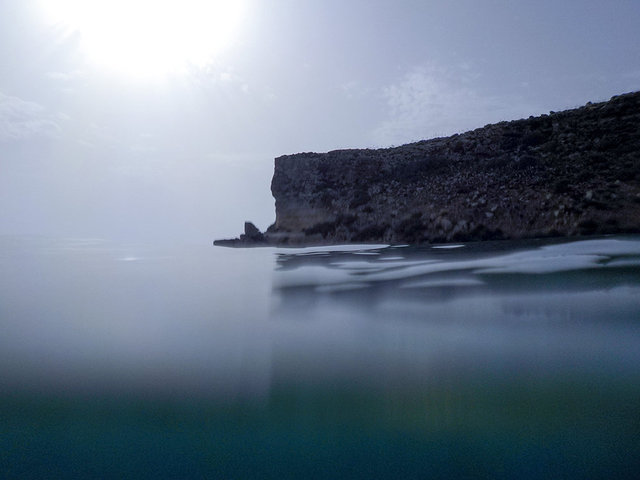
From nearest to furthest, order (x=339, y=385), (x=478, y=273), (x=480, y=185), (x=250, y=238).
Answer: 1. (x=339, y=385)
2. (x=478, y=273)
3. (x=480, y=185)
4. (x=250, y=238)

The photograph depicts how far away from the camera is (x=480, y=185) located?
5.84 metres

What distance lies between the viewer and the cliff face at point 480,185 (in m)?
4.81

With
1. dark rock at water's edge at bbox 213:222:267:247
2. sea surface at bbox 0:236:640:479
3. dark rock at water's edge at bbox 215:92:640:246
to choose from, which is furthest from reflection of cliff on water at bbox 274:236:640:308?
dark rock at water's edge at bbox 213:222:267:247

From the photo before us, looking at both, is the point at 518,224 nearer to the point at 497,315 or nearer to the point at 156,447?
the point at 497,315

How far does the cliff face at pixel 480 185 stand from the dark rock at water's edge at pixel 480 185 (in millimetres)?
15

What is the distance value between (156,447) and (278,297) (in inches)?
70.4

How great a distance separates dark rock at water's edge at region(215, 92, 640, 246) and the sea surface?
251cm

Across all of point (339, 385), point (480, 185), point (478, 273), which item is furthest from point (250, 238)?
point (339, 385)

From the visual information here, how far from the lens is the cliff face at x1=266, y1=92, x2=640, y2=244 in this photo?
4.81 metres

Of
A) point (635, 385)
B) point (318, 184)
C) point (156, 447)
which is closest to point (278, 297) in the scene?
point (156, 447)

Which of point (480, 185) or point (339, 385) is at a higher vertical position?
point (480, 185)

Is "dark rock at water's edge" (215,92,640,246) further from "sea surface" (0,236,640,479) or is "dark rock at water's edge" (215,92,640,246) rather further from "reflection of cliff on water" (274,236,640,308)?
"sea surface" (0,236,640,479)

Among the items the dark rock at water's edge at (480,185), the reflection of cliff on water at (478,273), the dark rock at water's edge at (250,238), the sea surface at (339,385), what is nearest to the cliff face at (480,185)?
the dark rock at water's edge at (480,185)

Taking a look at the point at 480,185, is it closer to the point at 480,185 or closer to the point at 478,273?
the point at 480,185
